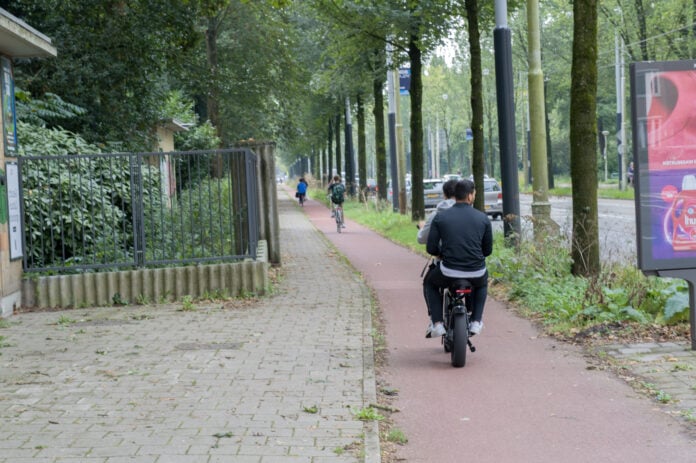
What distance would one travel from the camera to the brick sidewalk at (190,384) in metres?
5.54

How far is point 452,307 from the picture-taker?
8398mm

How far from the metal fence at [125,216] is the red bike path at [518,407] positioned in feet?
12.0

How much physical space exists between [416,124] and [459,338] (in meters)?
19.9

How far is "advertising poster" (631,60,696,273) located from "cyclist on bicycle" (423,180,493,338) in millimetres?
1418

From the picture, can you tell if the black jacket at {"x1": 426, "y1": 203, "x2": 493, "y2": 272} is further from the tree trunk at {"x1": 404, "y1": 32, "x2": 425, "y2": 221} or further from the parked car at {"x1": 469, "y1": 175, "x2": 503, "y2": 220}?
the parked car at {"x1": 469, "y1": 175, "x2": 503, "y2": 220}

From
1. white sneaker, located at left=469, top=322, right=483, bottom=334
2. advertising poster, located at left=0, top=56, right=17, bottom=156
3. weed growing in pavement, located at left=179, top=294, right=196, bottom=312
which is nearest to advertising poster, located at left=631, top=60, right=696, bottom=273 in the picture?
white sneaker, located at left=469, top=322, right=483, bottom=334

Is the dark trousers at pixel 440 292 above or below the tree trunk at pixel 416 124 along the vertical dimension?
below

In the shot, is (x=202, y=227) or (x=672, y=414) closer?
(x=672, y=414)

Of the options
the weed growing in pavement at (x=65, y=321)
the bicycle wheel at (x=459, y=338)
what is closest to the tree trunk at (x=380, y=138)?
the weed growing in pavement at (x=65, y=321)

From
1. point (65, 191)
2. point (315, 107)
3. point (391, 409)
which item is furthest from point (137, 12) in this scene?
point (315, 107)

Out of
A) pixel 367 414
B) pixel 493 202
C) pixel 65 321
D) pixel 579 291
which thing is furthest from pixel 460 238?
pixel 493 202

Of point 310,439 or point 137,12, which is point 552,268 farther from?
point 137,12

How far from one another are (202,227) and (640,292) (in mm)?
5971

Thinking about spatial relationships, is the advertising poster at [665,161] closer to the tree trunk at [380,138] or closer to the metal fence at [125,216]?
the metal fence at [125,216]
